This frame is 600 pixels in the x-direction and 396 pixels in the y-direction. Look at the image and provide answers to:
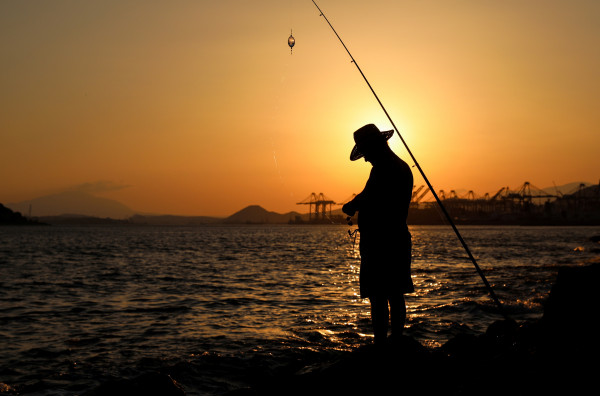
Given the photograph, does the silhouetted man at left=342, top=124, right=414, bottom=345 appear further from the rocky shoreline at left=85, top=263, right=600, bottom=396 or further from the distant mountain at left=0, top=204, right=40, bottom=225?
the distant mountain at left=0, top=204, right=40, bottom=225

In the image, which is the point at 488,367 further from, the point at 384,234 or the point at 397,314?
the point at 384,234

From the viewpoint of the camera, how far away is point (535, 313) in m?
11.5

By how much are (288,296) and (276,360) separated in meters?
6.71

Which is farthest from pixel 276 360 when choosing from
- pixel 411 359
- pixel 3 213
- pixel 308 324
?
pixel 3 213

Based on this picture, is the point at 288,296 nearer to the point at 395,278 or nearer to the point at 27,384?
the point at 27,384

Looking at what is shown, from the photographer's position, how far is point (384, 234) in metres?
4.75

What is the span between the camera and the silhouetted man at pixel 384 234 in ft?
15.5

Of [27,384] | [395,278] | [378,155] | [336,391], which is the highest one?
[378,155]

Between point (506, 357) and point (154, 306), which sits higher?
point (506, 357)

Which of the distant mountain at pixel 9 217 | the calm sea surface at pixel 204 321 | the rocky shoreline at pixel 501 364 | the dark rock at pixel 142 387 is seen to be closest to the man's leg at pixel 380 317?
the rocky shoreline at pixel 501 364

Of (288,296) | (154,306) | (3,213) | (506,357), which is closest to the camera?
(506,357)

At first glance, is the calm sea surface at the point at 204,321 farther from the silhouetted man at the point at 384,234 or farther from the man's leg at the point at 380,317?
the silhouetted man at the point at 384,234

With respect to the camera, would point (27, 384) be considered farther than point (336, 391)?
Yes

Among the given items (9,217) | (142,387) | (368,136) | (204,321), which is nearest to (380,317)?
(368,136)
